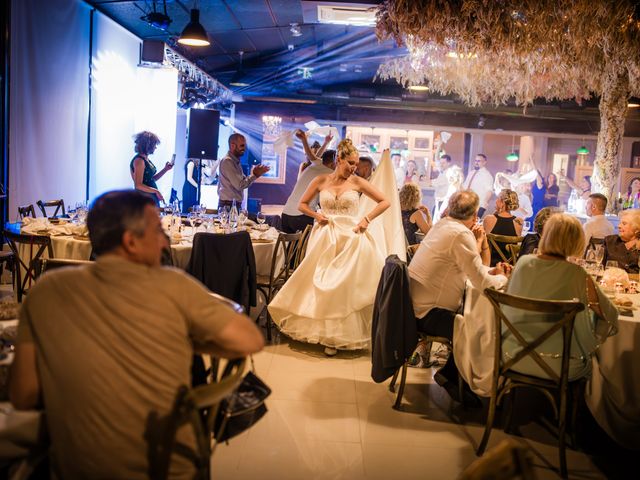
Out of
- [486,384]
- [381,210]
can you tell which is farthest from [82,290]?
[381,210]

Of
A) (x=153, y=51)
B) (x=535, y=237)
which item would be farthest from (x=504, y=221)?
(x=153, y=51)

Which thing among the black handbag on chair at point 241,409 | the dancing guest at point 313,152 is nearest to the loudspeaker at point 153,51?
the dancing guest at point 313,152

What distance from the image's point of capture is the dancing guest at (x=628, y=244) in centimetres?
476

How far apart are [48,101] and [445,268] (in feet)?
19.5

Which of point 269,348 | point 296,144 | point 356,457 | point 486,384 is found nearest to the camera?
point 356,457

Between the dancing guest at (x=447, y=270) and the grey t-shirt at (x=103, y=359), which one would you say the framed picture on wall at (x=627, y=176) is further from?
the grey t-shirt at (x=103, y=359)

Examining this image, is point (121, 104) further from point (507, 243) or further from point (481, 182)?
point (481, 182)

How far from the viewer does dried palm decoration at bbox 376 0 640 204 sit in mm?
6523

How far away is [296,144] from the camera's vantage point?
1622cm

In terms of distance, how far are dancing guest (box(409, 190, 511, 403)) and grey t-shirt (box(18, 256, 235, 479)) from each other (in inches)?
96.5

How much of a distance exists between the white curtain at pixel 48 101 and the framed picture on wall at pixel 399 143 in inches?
364

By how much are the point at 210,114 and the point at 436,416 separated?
8.43m

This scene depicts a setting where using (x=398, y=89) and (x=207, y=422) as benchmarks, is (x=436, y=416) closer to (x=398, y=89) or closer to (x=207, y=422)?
(x=207, y=422)

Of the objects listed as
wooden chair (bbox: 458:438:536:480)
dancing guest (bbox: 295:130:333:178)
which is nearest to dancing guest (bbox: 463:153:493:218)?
dancing guest (bbox: 295:130:333:178)
